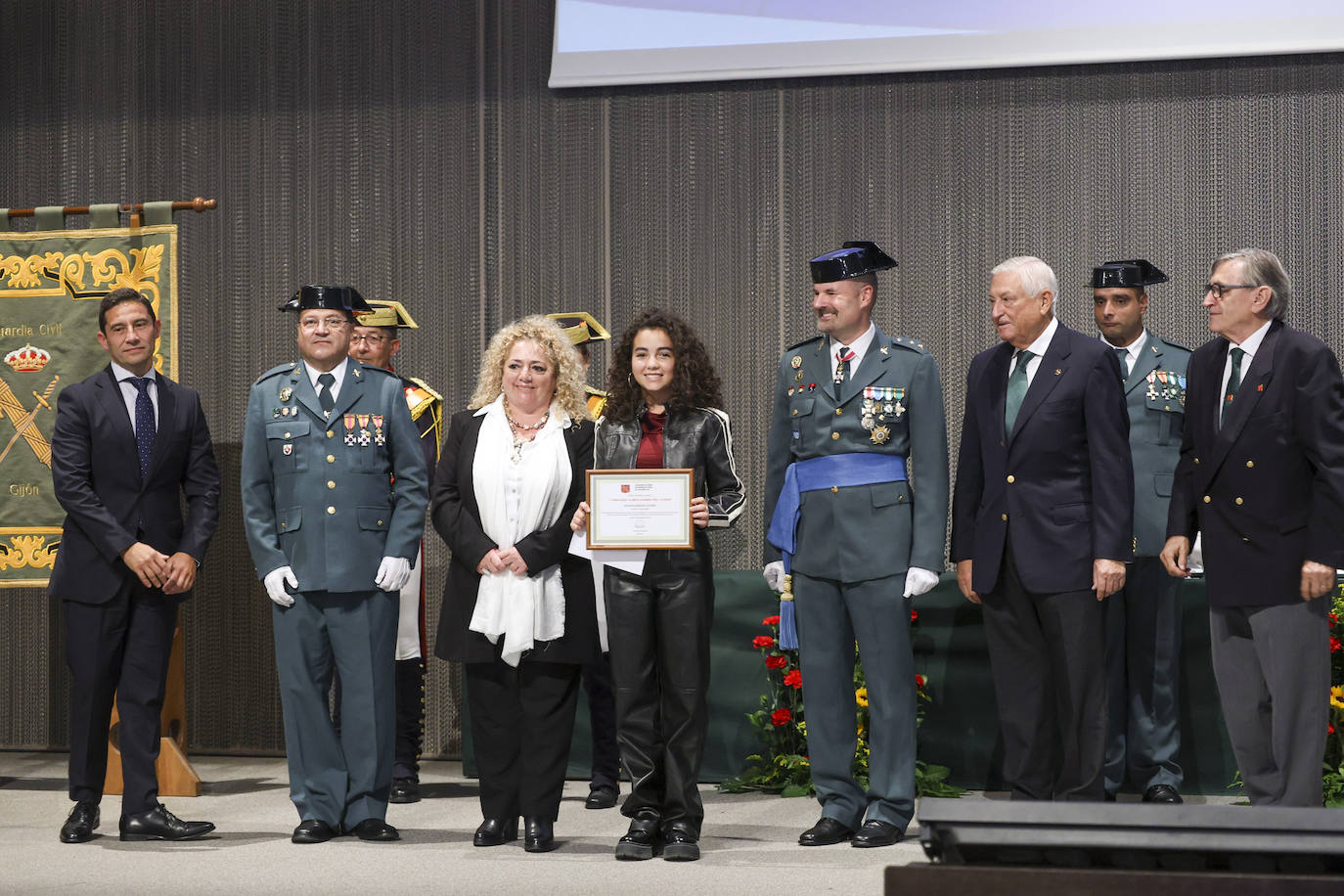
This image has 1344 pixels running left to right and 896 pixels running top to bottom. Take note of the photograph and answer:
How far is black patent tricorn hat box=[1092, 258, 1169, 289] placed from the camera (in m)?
4.57

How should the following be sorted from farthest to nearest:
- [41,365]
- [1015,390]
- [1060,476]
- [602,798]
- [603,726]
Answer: [41,365] → [603,726] → [602,798] → [1015,390] → [1060,476]

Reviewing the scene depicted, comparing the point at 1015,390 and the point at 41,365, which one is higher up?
the point at 41,365

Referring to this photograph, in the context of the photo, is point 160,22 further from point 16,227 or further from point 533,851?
point 533,851

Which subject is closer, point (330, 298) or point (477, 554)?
point (477, 554)

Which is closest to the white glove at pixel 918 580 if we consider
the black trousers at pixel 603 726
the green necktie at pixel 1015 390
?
the green necktie at pixel 1015 390

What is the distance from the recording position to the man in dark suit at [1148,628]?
4.38m

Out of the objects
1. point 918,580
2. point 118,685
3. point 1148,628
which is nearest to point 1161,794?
point 1148,628

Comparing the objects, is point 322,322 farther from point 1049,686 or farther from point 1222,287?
point 1222,287

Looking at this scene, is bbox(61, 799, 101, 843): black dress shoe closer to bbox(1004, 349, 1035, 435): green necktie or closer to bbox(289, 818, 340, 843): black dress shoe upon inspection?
bbox(289, 818, 340, 843): black dress shoe

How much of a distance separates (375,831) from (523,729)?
0.55m

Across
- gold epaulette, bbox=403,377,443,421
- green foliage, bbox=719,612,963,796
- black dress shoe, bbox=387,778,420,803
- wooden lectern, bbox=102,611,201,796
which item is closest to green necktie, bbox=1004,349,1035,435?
green foliage, bbox=719,612,963,796

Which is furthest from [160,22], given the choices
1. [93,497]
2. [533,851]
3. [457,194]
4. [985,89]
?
[533,851]

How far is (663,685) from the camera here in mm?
3650

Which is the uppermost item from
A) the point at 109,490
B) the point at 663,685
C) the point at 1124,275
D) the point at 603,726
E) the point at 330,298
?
the point at 1124,275
